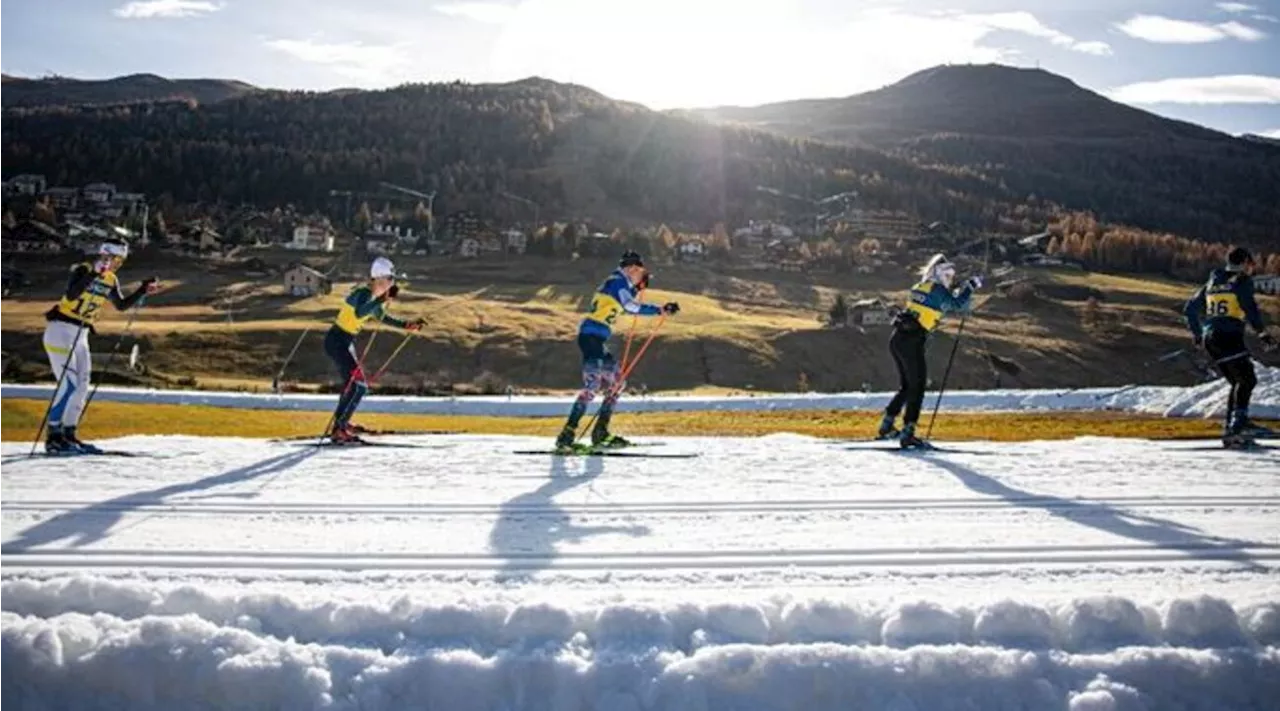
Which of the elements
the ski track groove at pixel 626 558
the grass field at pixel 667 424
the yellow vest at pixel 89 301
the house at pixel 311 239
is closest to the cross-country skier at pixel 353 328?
the yellow vest at pixel 89 301

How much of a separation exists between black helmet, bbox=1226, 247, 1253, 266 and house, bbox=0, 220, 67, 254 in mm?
147964

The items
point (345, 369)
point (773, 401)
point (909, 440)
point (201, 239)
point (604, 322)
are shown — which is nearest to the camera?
point (604, 322)

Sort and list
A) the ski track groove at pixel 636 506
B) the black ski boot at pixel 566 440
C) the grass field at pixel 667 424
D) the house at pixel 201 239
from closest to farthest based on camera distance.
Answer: the ski track groove at pixel 636 506 → the black ski boot at pixel 566 440 → the grass field at pixel 667 424 → the house at pixel 201 239

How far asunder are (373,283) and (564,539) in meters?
8.21

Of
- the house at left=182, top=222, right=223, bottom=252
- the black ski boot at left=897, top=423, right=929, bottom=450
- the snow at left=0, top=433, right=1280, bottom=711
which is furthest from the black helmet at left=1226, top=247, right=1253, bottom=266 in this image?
the house at left=182, top=222, right=223, bottom=252

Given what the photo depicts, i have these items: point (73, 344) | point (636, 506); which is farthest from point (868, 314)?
point (636, 506)

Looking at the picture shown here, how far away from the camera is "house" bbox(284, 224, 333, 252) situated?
553 feet

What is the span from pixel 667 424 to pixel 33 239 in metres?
139

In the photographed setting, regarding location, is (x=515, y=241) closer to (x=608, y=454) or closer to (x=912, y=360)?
(x=912, y=360)

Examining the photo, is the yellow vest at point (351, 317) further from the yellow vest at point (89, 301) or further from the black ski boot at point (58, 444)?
the black ski boot at point (58, 444)

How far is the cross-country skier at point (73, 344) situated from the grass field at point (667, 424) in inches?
243

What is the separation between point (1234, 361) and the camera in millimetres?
16250

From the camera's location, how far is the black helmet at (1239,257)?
15.9 meters

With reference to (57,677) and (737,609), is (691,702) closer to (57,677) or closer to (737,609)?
(737,609)
